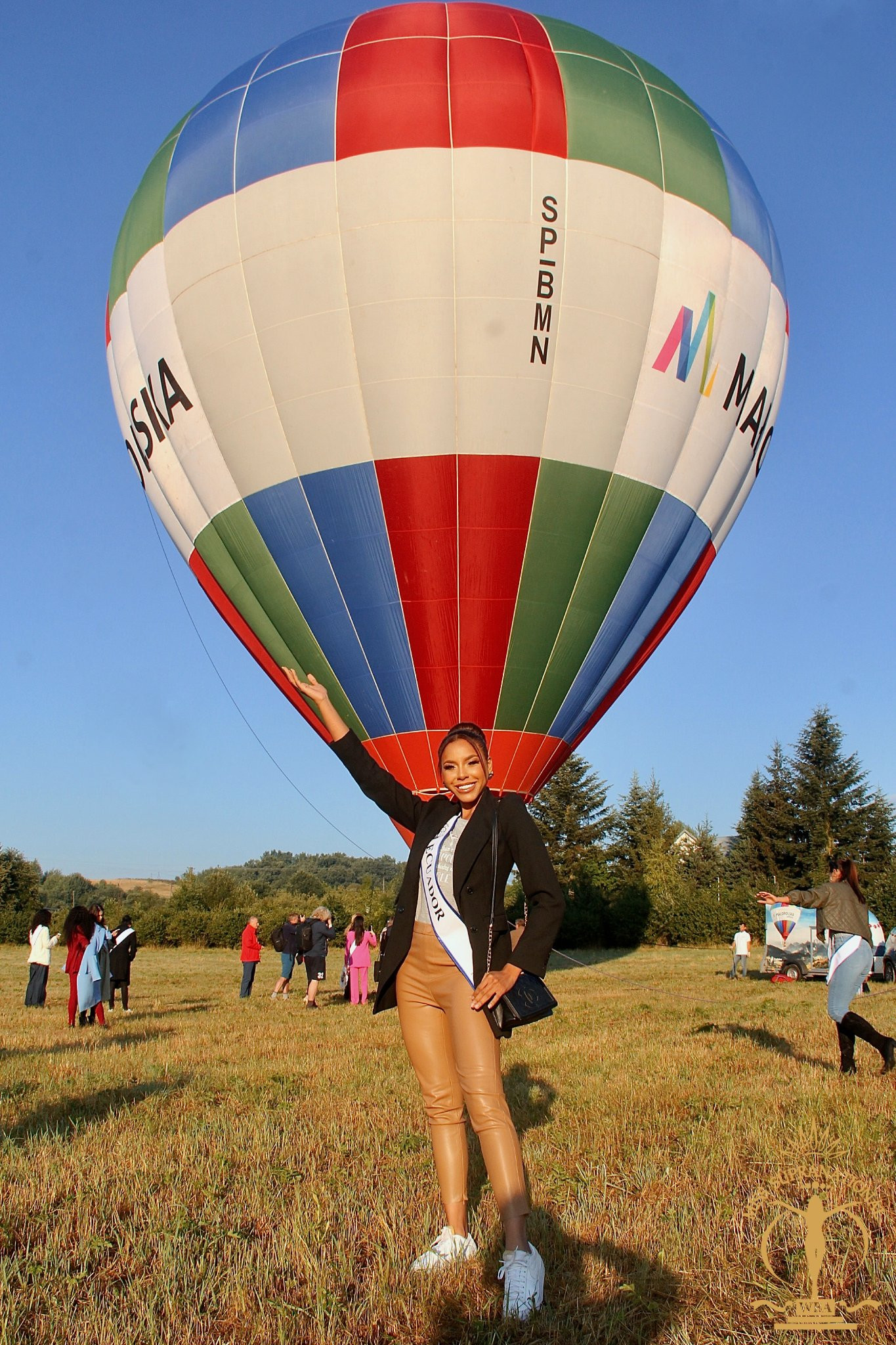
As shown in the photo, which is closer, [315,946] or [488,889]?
[488,889]

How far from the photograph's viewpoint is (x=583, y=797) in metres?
47.2

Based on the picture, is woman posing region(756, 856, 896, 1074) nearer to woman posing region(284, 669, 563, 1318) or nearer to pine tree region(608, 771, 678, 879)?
woman posing region(284, 669, 563, 1318)

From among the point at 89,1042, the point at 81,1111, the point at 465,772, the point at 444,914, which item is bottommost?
the point at 89,1042

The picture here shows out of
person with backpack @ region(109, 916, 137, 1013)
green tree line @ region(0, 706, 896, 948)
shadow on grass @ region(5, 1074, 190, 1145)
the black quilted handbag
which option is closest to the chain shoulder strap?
the black quilted handbag

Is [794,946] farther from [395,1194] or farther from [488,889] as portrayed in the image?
[488,889]

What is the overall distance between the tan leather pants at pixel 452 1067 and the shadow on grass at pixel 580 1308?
1.01 ft

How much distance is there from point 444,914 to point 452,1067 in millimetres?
536

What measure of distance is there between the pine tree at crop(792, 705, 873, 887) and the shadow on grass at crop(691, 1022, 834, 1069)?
117ft

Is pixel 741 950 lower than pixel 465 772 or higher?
lower

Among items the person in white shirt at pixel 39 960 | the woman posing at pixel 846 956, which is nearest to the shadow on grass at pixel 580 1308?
the woman posing at pixel 846 956

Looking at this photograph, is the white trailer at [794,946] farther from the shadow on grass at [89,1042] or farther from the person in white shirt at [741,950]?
the shadow on grass at [89,1042]

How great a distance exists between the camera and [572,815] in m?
→ 46.4

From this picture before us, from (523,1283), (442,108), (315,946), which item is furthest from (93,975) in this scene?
(442,108)

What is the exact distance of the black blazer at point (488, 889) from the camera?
3.47m
